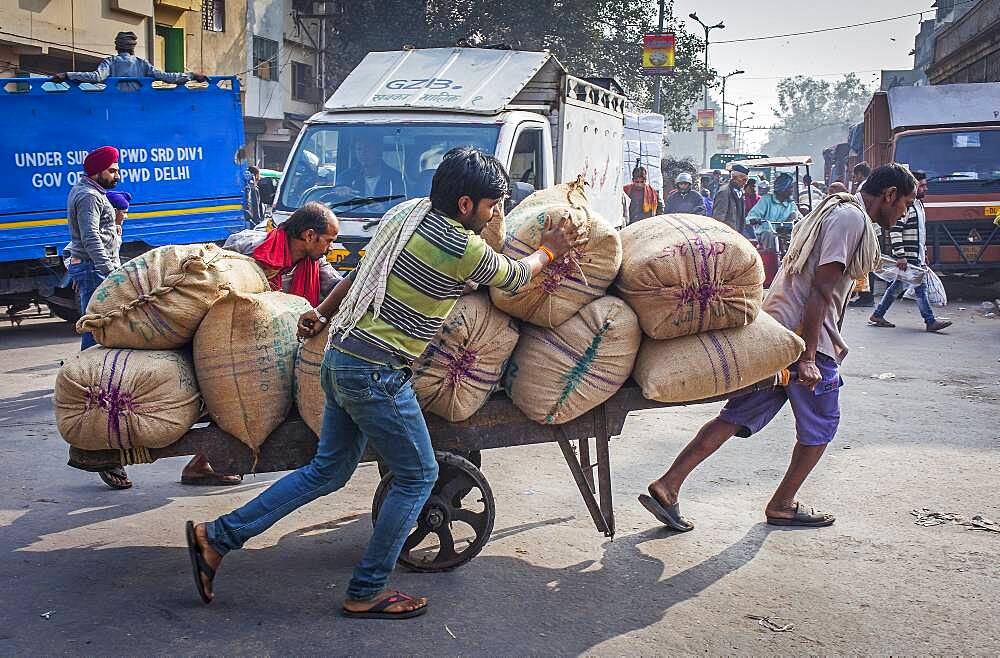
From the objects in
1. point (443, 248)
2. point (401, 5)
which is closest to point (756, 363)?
point (443, 248)

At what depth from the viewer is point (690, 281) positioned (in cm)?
405

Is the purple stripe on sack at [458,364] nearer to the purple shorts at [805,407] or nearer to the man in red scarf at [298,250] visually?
the man in red scarf at [298,250]

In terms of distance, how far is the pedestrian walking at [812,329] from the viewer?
4.53m

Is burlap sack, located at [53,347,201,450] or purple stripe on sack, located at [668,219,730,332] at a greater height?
purple stripe on sack, located at [668,219,730,332]

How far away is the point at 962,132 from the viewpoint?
48.2 feet

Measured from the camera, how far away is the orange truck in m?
13.8

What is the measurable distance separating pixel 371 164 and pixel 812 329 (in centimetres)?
481

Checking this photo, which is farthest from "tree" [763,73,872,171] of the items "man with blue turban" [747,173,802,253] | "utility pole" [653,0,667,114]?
"man with blue turban" [747,173,802,253]

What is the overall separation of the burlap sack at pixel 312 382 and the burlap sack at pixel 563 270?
70 centimetres

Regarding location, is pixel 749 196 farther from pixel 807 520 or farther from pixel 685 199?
pixel 807 520

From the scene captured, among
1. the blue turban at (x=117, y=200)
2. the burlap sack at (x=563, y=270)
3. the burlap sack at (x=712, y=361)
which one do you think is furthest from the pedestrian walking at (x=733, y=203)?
the burlap sack at (x=563, y=270)

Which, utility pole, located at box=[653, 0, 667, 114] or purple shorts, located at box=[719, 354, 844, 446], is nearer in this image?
purple shorts, located at box=[719, 354, 844, 446]

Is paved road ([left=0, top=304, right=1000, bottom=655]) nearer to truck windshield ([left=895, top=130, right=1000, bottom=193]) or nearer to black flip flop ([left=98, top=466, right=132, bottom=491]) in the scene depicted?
black flip flop ([left=98, top=466, right=132, bottom=491])

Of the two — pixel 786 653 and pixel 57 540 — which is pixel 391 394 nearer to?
pixel 786 653
